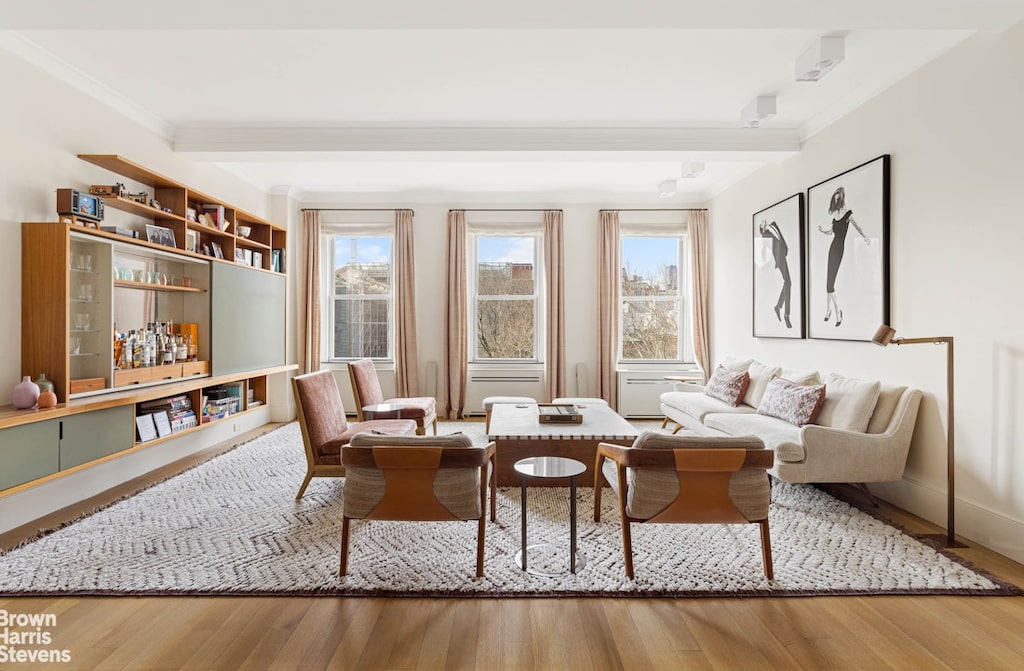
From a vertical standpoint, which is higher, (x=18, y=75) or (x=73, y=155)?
(x=18, y=75)

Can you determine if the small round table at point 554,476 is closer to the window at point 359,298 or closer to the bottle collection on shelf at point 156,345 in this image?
the bottle collection on shelf at point 156,345

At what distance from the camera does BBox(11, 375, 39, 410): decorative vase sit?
9.48 ft

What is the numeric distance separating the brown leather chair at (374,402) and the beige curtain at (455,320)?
1.16 metres

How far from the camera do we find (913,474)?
10.9ft

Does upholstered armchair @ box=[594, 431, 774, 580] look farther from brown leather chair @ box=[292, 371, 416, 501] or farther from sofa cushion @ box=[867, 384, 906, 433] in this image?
brown leather chair @ box=[292, 371, 416, 501]

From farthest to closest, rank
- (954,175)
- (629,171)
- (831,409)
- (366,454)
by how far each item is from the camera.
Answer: (629,171) → (831,409) → (954,175) → (366,454)

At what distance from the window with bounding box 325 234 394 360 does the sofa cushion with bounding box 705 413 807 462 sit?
14.1ft

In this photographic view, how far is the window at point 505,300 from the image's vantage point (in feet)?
22.1

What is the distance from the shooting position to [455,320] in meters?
6.43

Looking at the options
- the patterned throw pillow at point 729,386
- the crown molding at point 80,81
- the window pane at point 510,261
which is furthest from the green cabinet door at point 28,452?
the patterned throw pillow at point 729,386

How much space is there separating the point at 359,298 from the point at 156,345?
2.84 metres

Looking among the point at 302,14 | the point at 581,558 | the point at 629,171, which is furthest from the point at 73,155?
the point at 629,171

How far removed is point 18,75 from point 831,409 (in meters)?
5.73

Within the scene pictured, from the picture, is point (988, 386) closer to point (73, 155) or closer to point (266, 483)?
point (266, 483)
